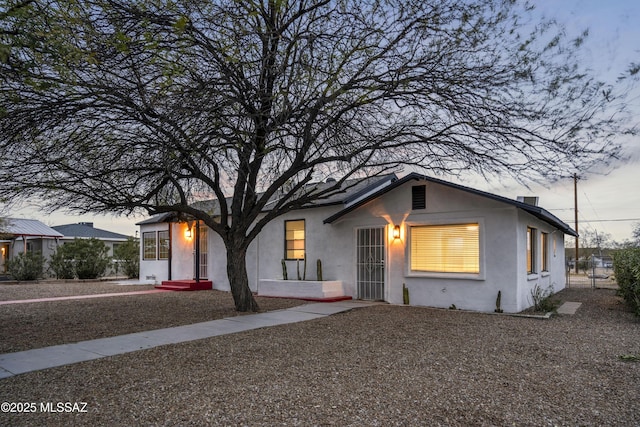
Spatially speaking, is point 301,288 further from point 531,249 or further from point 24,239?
point 24,239

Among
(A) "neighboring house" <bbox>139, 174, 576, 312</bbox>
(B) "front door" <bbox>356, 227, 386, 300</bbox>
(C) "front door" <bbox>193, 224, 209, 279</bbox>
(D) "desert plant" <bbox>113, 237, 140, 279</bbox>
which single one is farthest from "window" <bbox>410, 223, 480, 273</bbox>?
(D) "desert plant" <bbox>113, 237, 140, 279</bbox>

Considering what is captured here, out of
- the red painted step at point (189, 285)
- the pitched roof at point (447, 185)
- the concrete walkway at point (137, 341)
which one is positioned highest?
the pitched roof at point (447, 185)

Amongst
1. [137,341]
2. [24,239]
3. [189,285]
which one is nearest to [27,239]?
[24,239]

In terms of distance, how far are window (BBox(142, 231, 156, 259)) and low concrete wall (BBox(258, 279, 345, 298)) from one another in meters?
7.83

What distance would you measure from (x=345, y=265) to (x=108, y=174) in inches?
267

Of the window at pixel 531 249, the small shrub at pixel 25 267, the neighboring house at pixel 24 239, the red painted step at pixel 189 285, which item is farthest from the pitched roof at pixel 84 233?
the window at pixel 531 249

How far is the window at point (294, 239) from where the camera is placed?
13727mm

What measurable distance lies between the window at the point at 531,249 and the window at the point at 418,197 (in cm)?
297

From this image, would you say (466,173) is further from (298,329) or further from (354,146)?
(298,329)

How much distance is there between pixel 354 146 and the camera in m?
9.06

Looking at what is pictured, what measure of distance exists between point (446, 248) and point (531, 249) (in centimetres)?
274

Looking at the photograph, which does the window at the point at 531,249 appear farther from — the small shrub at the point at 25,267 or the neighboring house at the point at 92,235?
the neighboring house at the point at 92,235

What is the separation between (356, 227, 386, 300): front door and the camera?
38.7 feet

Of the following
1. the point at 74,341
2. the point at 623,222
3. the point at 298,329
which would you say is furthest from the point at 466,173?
the point at 623,222
